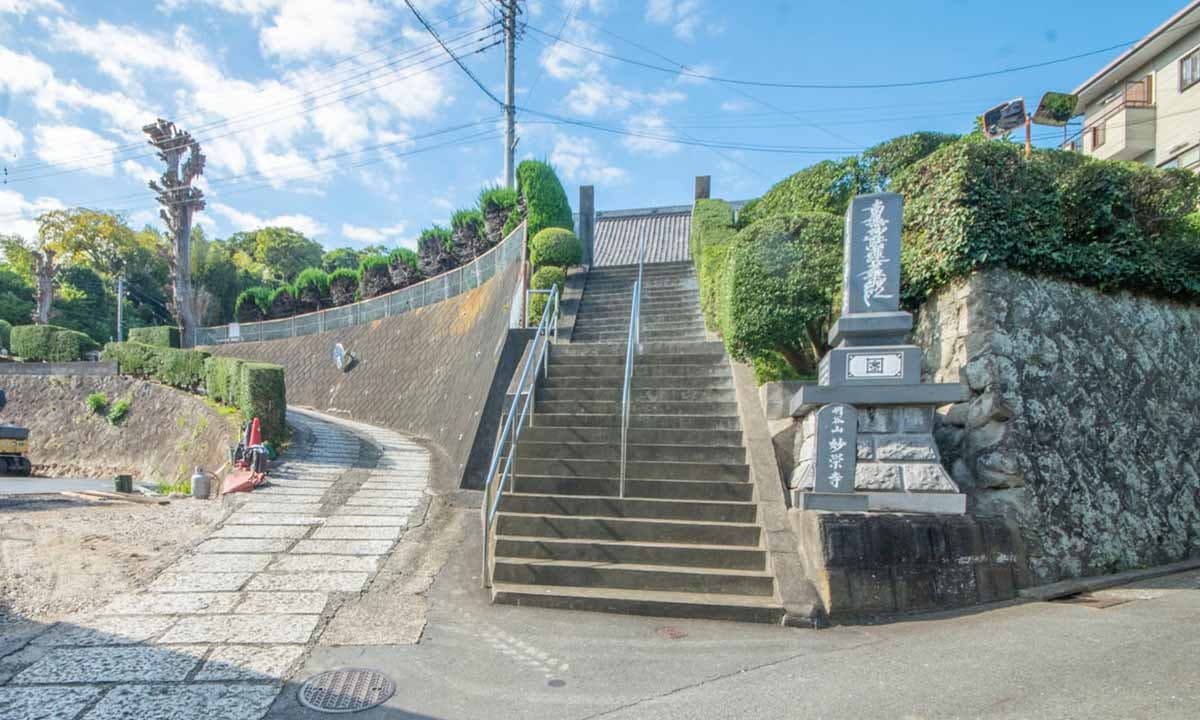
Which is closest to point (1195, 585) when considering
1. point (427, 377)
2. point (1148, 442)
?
point (1148, 442)

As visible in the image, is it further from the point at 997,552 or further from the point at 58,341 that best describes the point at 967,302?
the point at 58,341

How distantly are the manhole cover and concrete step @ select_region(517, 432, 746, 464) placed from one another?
3.09 metres

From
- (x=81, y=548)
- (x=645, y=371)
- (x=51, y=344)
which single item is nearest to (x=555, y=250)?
(x=645, y=371)

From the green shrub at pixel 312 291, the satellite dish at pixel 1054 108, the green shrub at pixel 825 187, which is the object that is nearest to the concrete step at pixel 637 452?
the green shrub at pixel 825 187

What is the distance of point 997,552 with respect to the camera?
5.16m

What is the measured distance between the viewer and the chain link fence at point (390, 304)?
16469 mm

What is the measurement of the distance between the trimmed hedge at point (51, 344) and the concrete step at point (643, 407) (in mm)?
20779

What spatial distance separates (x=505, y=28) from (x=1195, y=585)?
24433mm

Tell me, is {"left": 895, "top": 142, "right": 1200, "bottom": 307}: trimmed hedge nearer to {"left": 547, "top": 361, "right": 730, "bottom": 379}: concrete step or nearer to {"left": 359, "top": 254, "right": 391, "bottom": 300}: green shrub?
→ {"left": 547, "top": 361, "right": 730, "bottom": 379}: concrete step

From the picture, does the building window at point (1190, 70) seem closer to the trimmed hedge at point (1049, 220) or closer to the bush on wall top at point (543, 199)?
the trimmed hedge at point (1049, 220)

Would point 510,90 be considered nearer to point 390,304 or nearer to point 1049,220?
point 390,304

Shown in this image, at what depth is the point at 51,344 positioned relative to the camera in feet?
68.2

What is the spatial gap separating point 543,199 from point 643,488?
1023 cm

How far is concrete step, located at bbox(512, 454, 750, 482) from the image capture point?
622 centimetres
